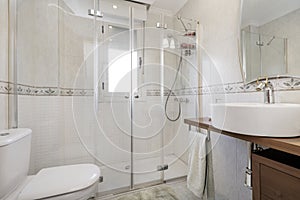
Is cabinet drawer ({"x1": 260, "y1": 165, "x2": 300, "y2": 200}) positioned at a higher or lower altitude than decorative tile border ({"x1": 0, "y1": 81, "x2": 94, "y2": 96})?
lower

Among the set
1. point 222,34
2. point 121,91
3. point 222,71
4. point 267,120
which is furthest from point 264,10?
point 121,91

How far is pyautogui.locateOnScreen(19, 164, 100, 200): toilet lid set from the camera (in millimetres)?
928

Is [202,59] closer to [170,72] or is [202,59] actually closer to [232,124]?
[170,72]

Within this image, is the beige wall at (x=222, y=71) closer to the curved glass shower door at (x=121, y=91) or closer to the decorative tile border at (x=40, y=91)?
the curved glass shower door at (x=121, y=91)

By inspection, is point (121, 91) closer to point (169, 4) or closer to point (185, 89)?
point (185, 89)

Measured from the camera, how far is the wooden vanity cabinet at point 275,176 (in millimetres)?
632

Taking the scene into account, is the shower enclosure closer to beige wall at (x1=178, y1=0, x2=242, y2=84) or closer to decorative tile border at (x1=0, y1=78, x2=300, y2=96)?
decorative tile border at (x1=0, y1=78, x2=300, y2=96)

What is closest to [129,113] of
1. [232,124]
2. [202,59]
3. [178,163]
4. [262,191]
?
[178,163]

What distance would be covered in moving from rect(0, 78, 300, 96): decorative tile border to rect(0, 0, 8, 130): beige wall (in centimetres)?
5

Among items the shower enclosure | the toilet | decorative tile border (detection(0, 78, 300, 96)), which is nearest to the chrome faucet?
decorative tile border (detection(0, 78, 300, 96))

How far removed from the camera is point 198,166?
148cm

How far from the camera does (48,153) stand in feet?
5.33

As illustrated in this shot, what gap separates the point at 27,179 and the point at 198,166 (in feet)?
4.34

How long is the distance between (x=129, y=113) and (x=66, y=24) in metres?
1.22
